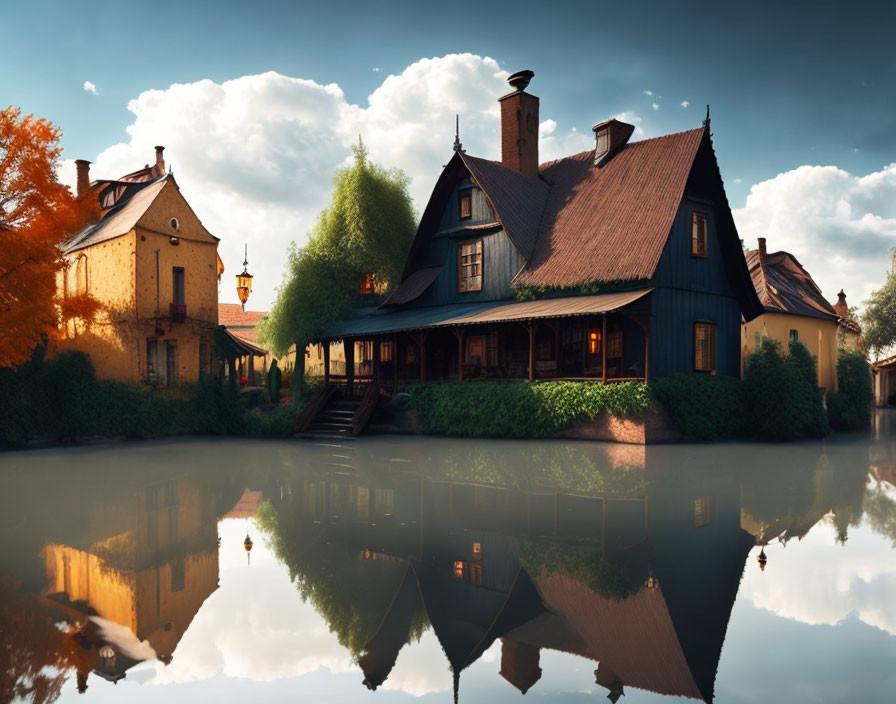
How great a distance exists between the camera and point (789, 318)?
3089 centimetres

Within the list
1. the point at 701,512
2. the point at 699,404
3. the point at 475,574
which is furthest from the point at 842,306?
the point at 475,574

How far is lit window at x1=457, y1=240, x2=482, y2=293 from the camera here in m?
25.6

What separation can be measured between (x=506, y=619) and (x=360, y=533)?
3261 millimetres

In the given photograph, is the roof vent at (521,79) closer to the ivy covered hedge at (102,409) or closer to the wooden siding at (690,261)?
the wooden siding at (690,261)

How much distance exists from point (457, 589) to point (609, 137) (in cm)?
2258

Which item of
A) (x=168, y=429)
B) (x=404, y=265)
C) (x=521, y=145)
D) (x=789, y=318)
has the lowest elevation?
(x=168, y=429)

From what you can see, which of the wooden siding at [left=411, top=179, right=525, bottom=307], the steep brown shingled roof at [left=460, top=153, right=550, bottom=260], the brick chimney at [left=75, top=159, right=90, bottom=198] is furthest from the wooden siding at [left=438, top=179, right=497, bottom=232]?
the brick chimney at [left=75, top=159, right=90, bottom=198]

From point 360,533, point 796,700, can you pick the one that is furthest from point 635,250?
point 796,700

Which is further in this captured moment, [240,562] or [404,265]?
[404,265]

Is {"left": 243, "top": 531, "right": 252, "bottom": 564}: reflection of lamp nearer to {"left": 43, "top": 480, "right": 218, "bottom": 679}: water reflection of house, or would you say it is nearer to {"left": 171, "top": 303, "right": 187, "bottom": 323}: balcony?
{"left": 43, "top": 480, "right": 218, "bottom": 679}: water reflection of house

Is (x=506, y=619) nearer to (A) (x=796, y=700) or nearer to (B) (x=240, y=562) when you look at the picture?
(A) (x=796, y=700)

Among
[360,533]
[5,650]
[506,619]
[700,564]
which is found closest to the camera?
[5,650]

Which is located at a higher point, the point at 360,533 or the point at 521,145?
the point at 521,145

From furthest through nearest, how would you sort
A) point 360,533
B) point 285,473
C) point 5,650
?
1. point 285,473
2. point 360,533
3. point 5,650
